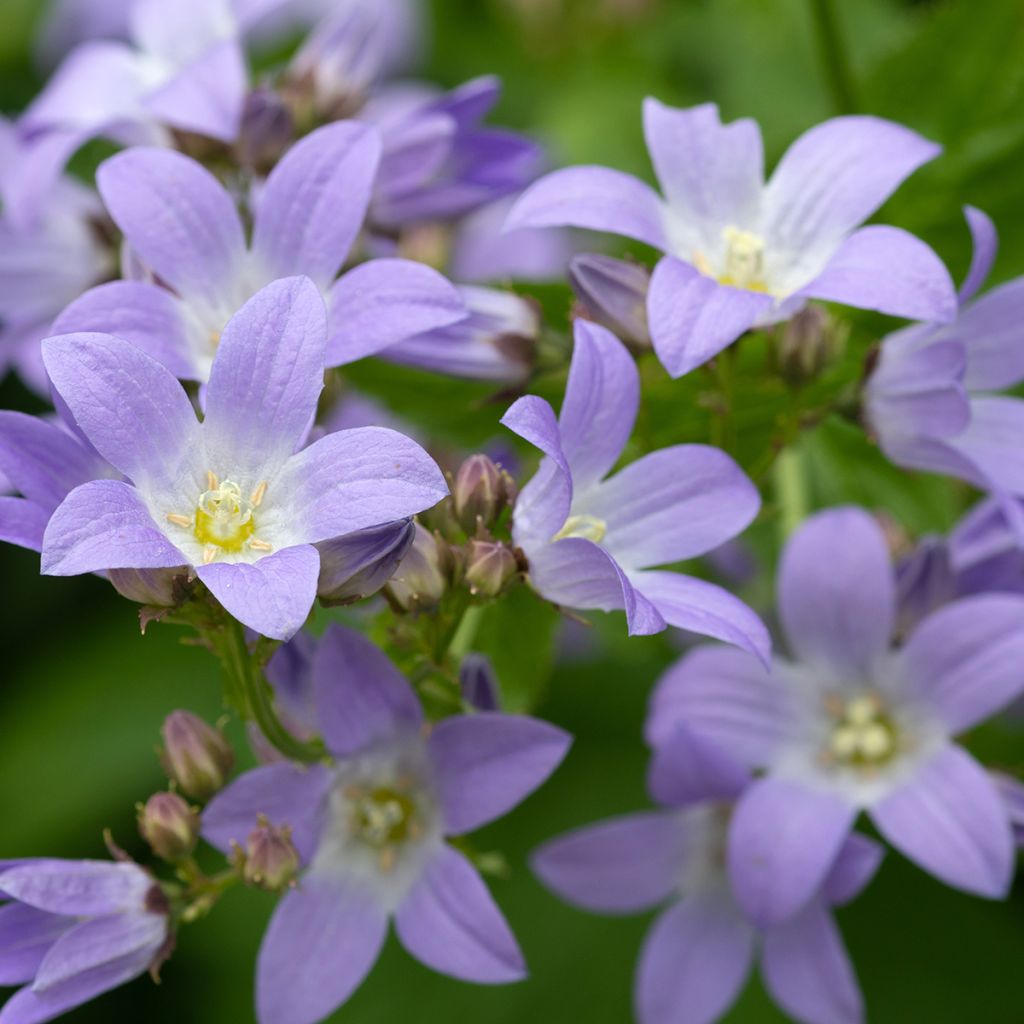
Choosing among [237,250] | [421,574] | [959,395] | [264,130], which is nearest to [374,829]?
[421,574]

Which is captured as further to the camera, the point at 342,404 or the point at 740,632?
the point at 342,404

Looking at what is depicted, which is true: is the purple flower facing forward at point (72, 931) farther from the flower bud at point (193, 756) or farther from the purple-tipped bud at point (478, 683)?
the purple-tipped bud at point (478, 683)

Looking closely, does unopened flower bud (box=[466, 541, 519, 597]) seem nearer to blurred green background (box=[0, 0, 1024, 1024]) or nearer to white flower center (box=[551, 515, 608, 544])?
white flower center (box=[551, 515, 608, 544])

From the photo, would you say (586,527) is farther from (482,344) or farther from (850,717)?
(850,717)

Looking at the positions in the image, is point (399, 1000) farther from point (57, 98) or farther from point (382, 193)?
point (57, 98)

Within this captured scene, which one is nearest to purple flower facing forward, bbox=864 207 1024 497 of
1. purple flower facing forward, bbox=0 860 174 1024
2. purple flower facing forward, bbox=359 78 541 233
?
purple flower facing forward, bbox=359 78 541 233

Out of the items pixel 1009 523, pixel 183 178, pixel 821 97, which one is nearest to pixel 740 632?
pixel 1009 523
